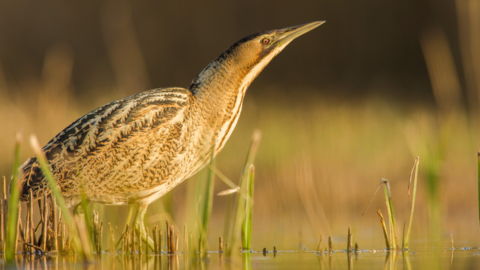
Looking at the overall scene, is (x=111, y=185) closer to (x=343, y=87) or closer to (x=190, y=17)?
(x=343, y=87)

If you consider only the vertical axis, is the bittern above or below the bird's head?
below

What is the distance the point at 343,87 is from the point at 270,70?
3.05ft

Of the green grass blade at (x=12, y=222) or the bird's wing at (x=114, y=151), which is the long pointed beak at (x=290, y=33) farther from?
the green grass blade at (x=12, y=222)

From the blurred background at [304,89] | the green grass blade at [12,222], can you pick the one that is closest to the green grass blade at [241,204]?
the blurred background at [304,89]

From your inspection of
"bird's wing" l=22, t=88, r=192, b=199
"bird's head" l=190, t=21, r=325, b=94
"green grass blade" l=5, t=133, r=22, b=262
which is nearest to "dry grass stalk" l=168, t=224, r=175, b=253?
"bird's wing" l=22, t=88, r=192, b=199

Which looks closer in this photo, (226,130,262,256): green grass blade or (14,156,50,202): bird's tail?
(226,130,262,256): green grass blade

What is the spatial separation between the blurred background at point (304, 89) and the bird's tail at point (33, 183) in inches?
14.0

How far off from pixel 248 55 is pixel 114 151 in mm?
676

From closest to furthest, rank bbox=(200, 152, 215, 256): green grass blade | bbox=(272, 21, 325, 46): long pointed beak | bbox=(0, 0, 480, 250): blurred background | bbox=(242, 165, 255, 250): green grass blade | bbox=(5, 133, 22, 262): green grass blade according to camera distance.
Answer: bbox=(5, 133, 22, 262): green grass blade
bbox=(200, 152, 215, 256): green grass blade
bbox=(242, 165, 255, 250): green grass blade
bbox=(272, 21, 325, 46): long pointed beak
bbox=(0, 0, 480, 250): blurred background

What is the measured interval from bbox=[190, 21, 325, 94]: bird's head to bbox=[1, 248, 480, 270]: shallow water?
0.78 m

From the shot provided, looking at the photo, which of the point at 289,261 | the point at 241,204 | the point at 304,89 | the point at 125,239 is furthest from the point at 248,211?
the point at 304,89

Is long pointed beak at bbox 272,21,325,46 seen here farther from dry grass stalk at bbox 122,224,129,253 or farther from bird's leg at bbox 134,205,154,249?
dry grass stalk at bbox 122,224,129,253

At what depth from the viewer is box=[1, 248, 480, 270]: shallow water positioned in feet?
5.49

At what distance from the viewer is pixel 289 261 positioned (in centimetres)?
178
